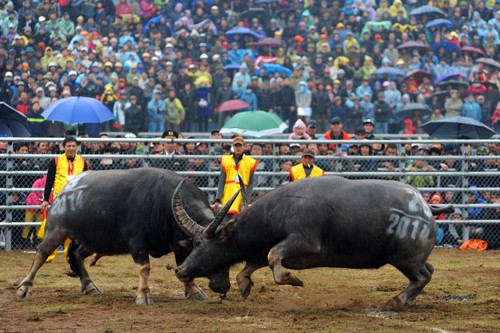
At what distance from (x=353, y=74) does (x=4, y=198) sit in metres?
12.7

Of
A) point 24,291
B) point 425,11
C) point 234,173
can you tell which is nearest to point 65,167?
point 234,173

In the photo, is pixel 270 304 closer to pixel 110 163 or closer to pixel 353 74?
pixel 110 163

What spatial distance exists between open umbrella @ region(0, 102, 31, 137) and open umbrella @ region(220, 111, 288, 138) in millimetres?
3789

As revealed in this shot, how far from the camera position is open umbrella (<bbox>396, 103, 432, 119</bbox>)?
25.1 metres

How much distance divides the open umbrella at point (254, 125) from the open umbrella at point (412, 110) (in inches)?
251

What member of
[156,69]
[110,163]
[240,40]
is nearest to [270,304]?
[110,163]

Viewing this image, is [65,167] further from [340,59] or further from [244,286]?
[340,59]

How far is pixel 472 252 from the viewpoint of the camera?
57.1 ft

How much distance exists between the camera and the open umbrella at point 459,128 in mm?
19344

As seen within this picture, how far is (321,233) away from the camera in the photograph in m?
10.5

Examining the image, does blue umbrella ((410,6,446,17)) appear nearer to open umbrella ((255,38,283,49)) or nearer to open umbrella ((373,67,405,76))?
open umbrella ((373,67,405,76))

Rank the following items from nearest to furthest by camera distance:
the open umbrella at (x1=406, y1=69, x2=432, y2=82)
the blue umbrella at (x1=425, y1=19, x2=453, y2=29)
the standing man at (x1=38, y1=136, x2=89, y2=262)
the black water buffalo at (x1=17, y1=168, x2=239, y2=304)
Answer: the black water buffalo at (x1=17, y1=168, x2=239, y2=304), the standing man at (x1=38, y1=136, x2=89, y2=262), the open umbrella at (x1=406, y1=69, x2=432, y2=82), the blue umbrella at (x1=425, y1=19, x2=453, y2=29)

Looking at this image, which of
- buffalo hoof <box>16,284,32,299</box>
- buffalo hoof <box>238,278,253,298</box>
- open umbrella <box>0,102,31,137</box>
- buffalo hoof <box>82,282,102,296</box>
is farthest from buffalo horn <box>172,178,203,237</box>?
open umbrella <box>0,102,31,137</box>

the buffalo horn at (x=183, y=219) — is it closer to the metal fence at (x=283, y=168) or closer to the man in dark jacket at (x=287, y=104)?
the metal fence at (x=283, y=168)
